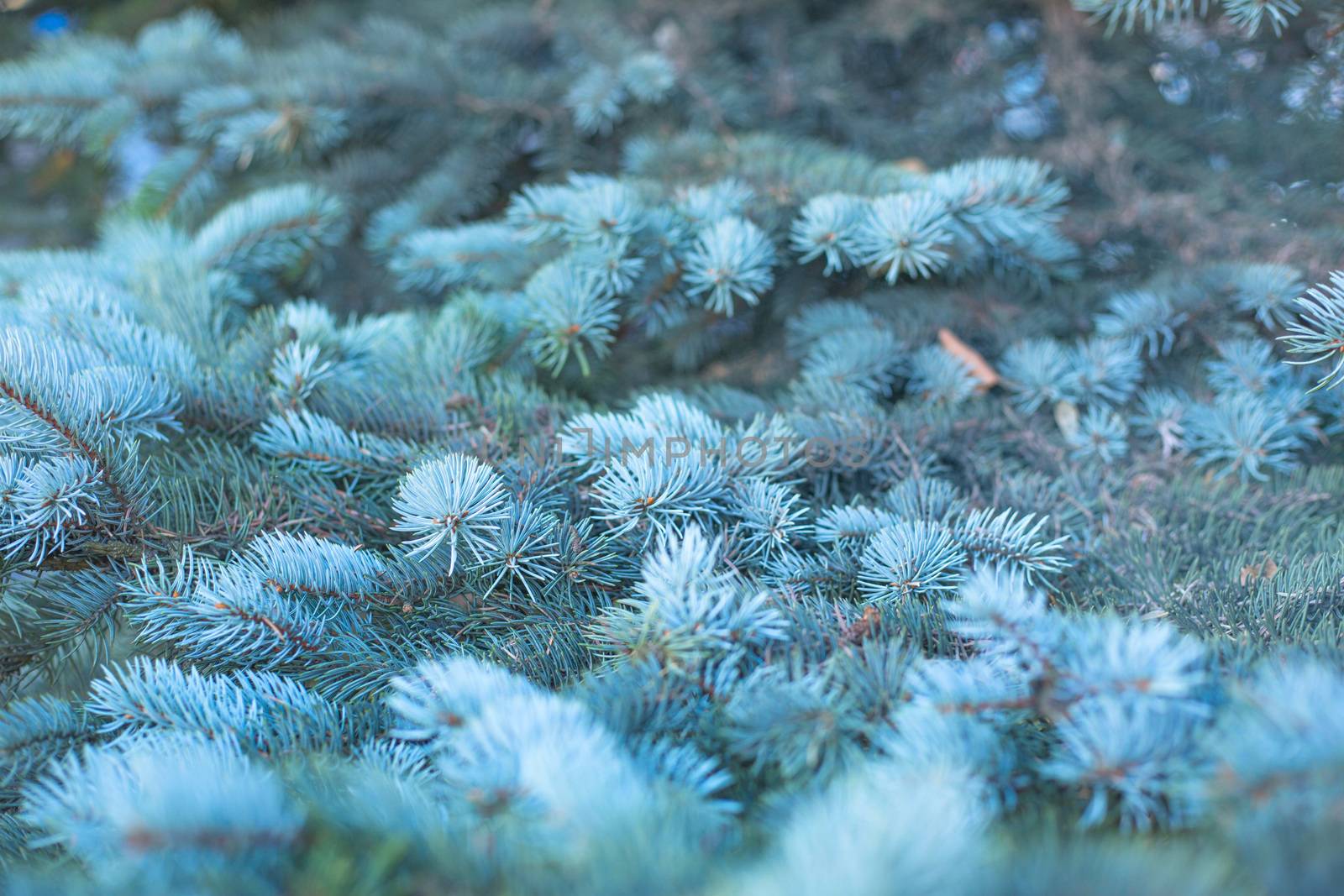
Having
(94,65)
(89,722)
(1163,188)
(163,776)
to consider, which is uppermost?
(94,65)

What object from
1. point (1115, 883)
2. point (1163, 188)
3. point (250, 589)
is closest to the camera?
point (1115, 883)

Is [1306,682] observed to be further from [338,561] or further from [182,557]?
[182,557]

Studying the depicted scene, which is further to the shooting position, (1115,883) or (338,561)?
(338,561)

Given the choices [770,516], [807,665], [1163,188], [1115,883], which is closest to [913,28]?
[1163,188]

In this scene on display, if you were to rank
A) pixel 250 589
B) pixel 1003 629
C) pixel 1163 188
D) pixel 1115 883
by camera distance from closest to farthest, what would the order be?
pixel 1115 883, pixel 1003 629, pixel 250 589, pixel 1163 188

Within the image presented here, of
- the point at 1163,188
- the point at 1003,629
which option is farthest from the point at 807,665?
the point at 1163,188

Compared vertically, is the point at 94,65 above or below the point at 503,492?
above

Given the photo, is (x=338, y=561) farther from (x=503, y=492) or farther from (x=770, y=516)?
(x=770, y=516)
